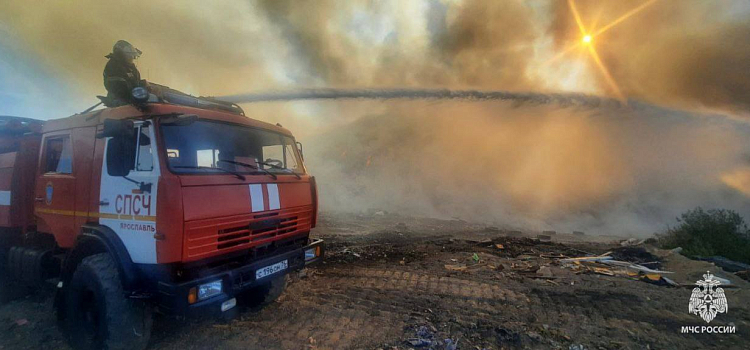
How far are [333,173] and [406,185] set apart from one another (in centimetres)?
719

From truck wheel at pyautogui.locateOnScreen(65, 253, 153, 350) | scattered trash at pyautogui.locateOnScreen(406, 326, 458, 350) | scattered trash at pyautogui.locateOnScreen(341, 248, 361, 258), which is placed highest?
truck wheel at pyautogui.locateOnScreen(65, 253, 153, 350)

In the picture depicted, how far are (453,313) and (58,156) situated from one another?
230 inches

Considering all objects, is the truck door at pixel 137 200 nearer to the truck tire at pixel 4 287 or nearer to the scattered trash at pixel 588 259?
the truck tire at pixel 4 287

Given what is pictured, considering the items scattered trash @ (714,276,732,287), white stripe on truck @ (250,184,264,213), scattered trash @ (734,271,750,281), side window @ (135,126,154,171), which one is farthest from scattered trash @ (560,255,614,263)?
side window @ (135,126,154,171)

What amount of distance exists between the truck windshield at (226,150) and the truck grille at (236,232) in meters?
0.56

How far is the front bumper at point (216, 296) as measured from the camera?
2979 millimetres

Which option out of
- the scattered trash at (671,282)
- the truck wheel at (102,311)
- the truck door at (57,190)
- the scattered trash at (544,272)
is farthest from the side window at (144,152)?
the scattered trash at (671,282)

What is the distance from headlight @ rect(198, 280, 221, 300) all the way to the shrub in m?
10.5

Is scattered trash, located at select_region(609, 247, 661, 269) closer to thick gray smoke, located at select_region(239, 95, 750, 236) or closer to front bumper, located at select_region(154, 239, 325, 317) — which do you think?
front bumper, located at select_region(154, 239, 325, 317)

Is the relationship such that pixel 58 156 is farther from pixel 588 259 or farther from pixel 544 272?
pixel 588 259

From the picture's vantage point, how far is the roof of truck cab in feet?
11.3

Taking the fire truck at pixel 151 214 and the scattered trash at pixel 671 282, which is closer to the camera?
the fire truck at pixel 151 214

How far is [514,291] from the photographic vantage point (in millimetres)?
5363

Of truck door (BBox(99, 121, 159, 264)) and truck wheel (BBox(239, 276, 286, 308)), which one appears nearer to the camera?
truck door (BBox(99, 121, 159, 264))
